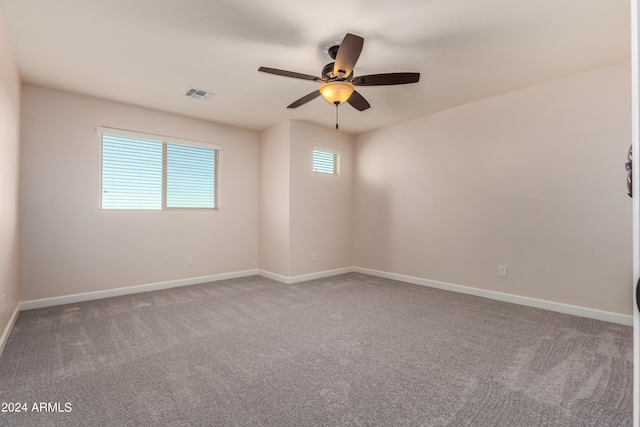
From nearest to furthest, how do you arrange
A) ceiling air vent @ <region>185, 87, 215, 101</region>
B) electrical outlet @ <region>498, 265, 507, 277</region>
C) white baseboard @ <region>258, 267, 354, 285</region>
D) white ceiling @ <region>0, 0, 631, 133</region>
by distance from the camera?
white ceiling @ <region>0, 0, 631, 133</region> < ceiling air vent @ <region>185, 87, 215, 101</region> < electrical outlet @ <region>498, 265, 507, 277</region> < white baseboard @ <region>258, 267, 354, 285</region>

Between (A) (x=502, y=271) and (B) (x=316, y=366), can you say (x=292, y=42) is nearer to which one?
(B) (x=316, y=366)

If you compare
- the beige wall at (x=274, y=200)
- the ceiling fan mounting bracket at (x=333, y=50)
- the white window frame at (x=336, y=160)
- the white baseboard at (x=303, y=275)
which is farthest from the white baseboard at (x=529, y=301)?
the ceiling fan mounting bracket at (x=333, y=50)

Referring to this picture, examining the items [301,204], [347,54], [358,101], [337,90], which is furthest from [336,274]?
[347,54]

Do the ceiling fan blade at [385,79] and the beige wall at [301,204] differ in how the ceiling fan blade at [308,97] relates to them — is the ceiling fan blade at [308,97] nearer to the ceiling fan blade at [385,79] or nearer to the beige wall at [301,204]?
the ceiling fan blade at [385,79]

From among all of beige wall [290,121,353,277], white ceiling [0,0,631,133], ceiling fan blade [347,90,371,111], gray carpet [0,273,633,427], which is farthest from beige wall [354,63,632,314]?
ceiling fan blade [347,90,371,111]

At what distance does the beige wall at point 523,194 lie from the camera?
117 inches

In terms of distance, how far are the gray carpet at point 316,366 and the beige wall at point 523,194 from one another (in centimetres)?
51

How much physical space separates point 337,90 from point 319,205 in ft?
8.74

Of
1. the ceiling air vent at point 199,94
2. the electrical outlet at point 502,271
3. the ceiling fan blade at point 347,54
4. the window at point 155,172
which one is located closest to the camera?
the ceiling fan blade at point 347,54

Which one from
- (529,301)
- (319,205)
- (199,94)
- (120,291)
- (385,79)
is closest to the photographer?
(385,79)

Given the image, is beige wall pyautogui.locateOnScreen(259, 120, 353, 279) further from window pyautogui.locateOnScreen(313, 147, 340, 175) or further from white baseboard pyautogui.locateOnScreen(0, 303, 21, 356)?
white baseboard pyautogui.locateOnScreen(0, 303, 21, 356)

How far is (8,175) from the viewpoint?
2680 millimetres

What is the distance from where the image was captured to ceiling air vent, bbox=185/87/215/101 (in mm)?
3539

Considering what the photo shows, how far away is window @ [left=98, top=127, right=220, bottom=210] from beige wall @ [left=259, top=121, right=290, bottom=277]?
784mm
